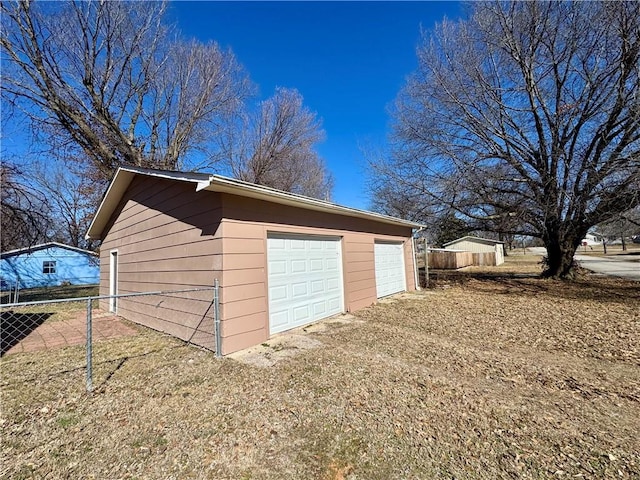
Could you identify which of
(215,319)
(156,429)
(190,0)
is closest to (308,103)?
(190,0)

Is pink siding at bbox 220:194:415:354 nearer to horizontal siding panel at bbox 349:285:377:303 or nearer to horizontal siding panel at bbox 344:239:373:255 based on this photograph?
horizontal siding panel at bbox 344:239:373:255

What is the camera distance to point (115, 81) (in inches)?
475

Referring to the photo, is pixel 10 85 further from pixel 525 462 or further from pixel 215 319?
pixel 525 462

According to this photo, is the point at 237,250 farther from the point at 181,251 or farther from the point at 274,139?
the point at 274,139

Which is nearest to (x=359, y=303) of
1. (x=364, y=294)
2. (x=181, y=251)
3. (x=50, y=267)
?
(x=364, y=294)

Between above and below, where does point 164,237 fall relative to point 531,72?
below

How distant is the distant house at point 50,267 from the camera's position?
57.8 feet

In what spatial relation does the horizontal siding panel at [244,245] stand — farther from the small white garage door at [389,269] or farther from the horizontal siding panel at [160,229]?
the small white garage door at [389,269]

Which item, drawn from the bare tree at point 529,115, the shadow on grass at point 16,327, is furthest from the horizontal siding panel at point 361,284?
the shadow on grass at point 16,327

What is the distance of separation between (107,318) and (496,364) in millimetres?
8993

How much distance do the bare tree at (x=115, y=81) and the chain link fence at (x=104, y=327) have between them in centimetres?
747

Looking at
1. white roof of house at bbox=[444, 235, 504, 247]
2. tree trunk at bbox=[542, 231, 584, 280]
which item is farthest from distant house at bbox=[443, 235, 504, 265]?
tree trunk at bbox=[542, 231, 584, 280]

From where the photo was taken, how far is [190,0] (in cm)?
927

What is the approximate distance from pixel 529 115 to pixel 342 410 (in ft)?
37.7
